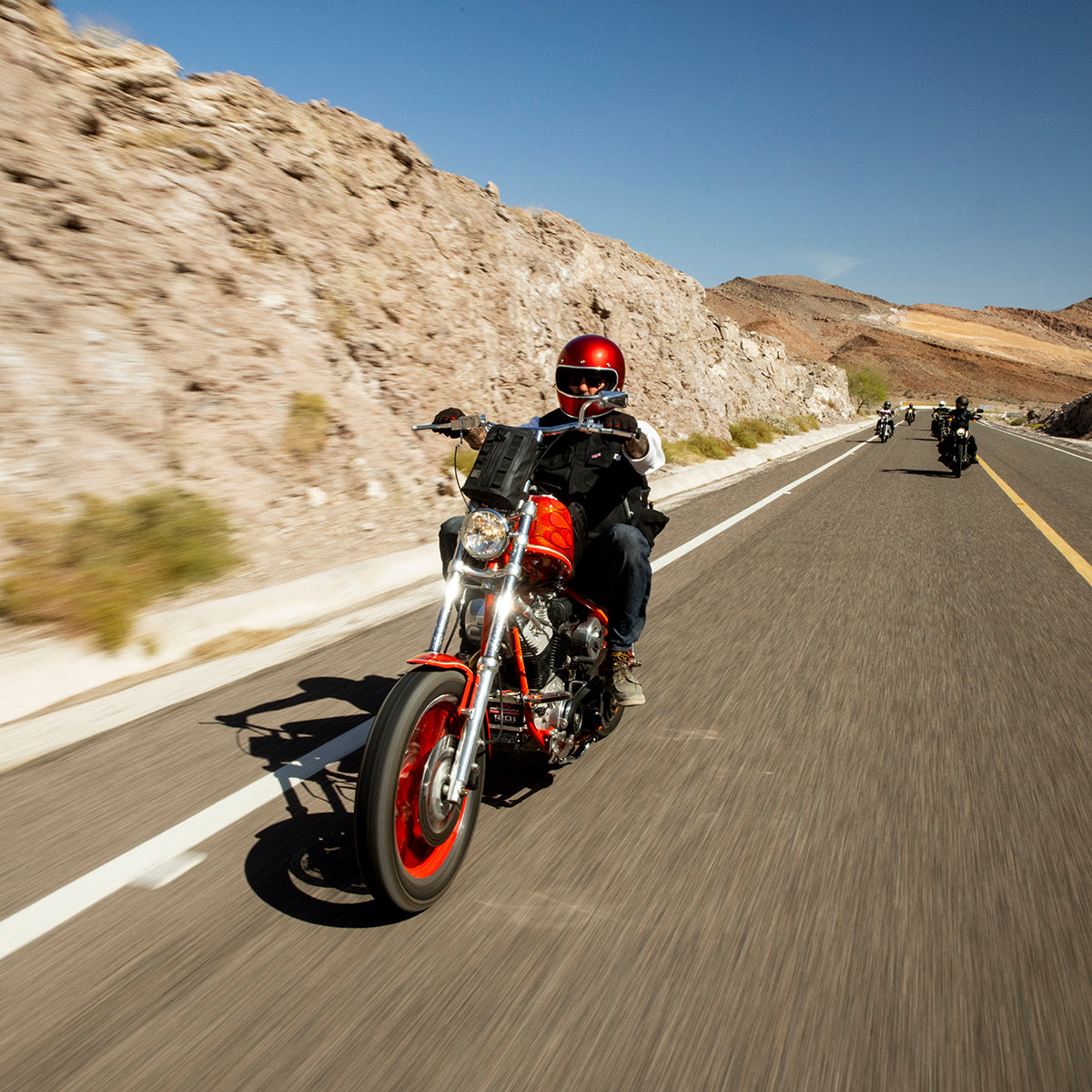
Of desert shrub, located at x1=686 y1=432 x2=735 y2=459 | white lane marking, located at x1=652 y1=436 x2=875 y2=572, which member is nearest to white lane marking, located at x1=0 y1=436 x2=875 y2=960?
white lane marking, located at x1=652 y1=436 x2=875 y2=572

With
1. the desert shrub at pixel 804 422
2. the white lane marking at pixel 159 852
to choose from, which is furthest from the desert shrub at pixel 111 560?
the desert shrub at pixel 804 422

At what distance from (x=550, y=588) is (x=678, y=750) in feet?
3.48

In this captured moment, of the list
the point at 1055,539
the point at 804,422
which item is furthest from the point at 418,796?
the point at 804,422

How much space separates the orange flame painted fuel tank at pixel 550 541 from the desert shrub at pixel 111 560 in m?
3.11

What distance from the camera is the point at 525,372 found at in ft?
56.2

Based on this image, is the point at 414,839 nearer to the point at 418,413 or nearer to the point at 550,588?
the point at 550,588

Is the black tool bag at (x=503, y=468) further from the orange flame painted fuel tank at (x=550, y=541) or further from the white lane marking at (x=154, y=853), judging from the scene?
the white lane marking at (x=154, y=853)

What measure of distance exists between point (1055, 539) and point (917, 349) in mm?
169841

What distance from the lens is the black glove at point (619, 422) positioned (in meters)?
3.31

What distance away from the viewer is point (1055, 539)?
33.7 feet

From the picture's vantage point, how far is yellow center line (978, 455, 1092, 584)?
8484mm

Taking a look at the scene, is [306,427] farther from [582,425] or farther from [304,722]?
[582,425]

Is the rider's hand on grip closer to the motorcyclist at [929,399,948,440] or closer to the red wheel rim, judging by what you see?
the red wheel rim

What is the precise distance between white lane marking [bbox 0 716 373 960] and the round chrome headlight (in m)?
1.39
